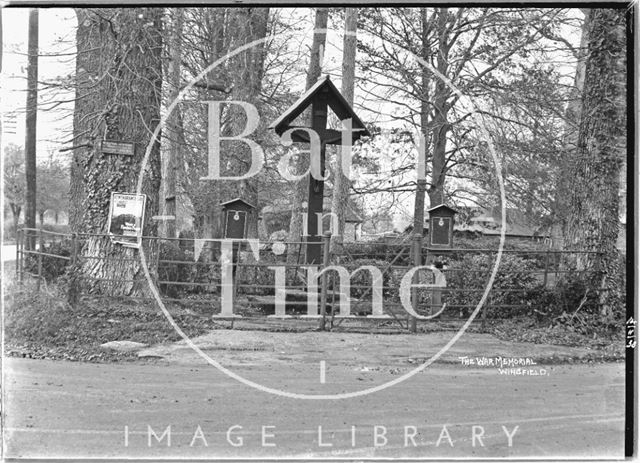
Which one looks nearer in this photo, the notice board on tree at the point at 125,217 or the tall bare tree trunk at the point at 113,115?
the notice board on tree at the point at 125,217

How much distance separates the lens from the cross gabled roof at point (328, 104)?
454 cm

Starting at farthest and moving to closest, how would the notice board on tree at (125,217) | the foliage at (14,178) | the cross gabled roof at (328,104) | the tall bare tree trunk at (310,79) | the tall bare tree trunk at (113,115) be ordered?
the tall bare tree trunk at (310,79) < the tall bare tree trunk at (113,115) < the cross gabled roof at (328,104) < the notice board on tree at (125,217) < the foliage at (14,178)

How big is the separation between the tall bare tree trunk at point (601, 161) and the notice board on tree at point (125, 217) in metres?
3.22

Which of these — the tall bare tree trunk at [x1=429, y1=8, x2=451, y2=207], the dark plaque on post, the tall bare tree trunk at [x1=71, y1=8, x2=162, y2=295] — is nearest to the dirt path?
the tall bare tree trunk at [x1=71, y1=8, x2=162, y2=295]

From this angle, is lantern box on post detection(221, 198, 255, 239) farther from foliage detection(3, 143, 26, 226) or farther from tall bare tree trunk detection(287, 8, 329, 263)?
foliage detection(3, 143, 26, 226)

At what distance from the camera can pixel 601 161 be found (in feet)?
14.9

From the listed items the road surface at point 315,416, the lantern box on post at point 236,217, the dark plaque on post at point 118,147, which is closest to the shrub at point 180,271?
the lantern box on post at point 236,217

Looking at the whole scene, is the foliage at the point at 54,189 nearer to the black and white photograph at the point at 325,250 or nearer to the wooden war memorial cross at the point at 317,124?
the black and white photograph at the point at 325,250

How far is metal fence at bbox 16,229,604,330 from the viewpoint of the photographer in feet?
15.0

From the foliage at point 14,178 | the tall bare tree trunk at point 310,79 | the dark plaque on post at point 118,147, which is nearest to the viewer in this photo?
the foliage at point 14,178

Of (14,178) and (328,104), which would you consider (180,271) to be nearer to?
(328,104)

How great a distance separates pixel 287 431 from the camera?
8.09 ft

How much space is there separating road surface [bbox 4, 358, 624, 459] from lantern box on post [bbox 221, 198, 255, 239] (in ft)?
8.07

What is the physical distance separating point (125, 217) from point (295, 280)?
5.41 ft
